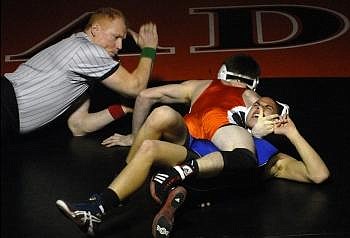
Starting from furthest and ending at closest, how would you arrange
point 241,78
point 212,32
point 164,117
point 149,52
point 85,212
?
1. point 212,32
2. point 149,52
3. point 241,78
4. point 164,117
5. point 85,212

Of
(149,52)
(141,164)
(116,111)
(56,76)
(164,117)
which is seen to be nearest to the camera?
(141,164)

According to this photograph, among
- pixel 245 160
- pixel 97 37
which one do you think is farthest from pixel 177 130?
pixel 97 37

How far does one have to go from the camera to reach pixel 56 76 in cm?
339

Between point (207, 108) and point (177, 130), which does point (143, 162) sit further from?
point (207, 108)

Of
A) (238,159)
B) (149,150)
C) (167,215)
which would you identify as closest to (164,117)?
(149,150)

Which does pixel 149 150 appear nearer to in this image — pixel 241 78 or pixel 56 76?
pixel 241 78

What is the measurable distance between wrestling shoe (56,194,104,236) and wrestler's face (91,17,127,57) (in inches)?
43.3

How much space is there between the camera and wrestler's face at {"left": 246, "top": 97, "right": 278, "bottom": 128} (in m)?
2.97

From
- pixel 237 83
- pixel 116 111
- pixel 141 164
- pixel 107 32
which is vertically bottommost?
pixel 116 111

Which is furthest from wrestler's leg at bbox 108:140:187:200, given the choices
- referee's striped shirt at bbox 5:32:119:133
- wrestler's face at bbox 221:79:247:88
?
referee's striped shirt at bbox 5:32:119:133

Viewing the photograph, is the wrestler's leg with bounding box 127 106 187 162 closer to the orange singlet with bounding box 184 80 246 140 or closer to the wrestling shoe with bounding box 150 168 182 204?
the orange singlet with bounding box 184 80 246 140

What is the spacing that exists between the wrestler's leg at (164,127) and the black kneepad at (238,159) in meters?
0.23

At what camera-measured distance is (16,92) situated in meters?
3.37

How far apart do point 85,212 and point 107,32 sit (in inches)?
47.3
